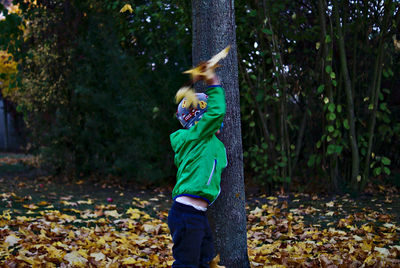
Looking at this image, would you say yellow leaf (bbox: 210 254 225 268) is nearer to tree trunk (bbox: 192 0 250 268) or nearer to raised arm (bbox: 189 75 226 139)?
tree trunk (bbox: 192 0 250 268)

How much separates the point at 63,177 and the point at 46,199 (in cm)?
256

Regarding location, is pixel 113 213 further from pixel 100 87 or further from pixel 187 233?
pixel 100 87

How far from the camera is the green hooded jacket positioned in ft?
7.92

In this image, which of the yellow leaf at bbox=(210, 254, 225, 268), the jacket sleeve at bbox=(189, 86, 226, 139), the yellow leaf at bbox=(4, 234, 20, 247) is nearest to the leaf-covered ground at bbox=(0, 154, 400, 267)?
the yellow leaf at bbox=(4, 234, 20, 247)

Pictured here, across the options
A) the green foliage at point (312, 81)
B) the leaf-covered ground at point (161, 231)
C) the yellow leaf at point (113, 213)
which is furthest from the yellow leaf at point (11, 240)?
the green foliage at point (312, 81)

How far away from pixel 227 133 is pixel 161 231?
2.07 metres

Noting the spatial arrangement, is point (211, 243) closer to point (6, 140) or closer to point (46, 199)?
point (46, 199)

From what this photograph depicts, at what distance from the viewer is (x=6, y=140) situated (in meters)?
21.7

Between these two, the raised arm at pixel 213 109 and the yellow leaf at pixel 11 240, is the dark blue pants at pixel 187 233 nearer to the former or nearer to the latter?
the raised arm at pixel 213 109

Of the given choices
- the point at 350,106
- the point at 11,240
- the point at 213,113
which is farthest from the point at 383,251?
the point at 11,240

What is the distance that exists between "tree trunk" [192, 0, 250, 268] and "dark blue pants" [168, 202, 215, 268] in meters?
0.31

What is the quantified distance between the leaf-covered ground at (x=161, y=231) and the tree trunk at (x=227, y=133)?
1.46 feet

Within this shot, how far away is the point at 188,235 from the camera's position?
2.45m

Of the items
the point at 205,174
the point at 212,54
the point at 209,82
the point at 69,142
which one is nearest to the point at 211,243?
the point at 205,174
